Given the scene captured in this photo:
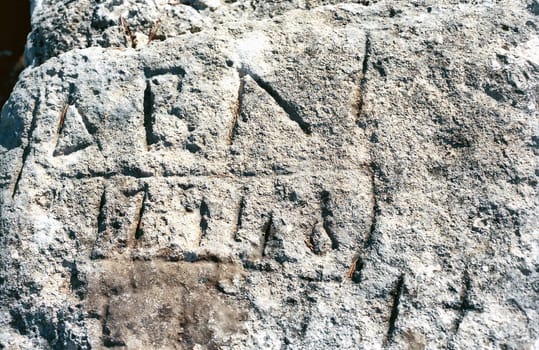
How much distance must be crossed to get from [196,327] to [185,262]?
201 mm

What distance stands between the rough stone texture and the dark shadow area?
4.88ft

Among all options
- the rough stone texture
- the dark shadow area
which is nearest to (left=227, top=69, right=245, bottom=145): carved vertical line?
the rough stone texture

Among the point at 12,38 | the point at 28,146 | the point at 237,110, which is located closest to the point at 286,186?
the point at 237,110

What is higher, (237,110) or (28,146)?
(237,110)

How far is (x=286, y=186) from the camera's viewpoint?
6.89 ft

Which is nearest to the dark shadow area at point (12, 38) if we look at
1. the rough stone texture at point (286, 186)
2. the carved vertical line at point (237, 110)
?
the rough stone texture at point (286, 186)

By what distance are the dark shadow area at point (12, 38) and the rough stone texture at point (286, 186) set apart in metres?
1.49

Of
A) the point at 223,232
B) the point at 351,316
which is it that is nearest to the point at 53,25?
the point at 223,232

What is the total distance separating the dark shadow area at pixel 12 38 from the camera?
148 inches

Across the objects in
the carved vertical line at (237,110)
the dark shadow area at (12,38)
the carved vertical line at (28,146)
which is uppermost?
the carved vertical line at (237,110)

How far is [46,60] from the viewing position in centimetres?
255

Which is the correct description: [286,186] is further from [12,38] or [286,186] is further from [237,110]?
[12,38]

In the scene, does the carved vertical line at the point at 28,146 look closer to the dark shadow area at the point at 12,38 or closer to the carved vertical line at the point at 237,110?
the carved vertical line at the point at 237,110

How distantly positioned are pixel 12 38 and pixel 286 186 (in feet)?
7.88
